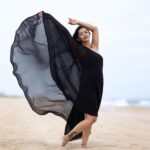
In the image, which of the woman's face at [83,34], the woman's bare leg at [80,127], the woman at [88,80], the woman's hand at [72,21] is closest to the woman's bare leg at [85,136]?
the woman at [88,80]

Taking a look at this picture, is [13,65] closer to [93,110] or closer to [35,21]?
[35,21]

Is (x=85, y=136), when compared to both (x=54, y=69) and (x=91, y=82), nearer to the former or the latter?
(x=91, y=82)

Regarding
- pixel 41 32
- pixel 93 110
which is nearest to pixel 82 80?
pixel 93 110

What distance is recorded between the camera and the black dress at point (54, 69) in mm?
8422

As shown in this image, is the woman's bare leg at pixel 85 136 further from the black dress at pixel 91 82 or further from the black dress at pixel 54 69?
the black dress at pixel 91 82

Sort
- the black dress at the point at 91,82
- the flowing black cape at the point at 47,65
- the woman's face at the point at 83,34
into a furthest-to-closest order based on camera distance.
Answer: the flowing black cape at the point at 47,65 < the woman's face at the point at 83,34 < the black dress at the point at 91,82

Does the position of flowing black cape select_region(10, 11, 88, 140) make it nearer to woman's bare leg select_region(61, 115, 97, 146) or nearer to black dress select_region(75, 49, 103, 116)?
black dress select_region(75, 49, 103, 116)

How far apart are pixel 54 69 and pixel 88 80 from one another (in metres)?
0.61

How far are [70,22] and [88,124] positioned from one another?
1628mm

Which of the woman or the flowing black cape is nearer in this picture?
the woman

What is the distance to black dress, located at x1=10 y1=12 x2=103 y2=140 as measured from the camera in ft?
27.6

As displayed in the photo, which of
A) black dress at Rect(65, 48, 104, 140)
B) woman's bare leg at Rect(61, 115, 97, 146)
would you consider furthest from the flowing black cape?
woman's bare leg at Rect(61, 115, 97, 146)

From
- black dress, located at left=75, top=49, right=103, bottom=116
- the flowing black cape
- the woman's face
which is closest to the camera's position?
black dress, located at left=75, top=49, right=103, bottom=116

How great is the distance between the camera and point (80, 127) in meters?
8.49
